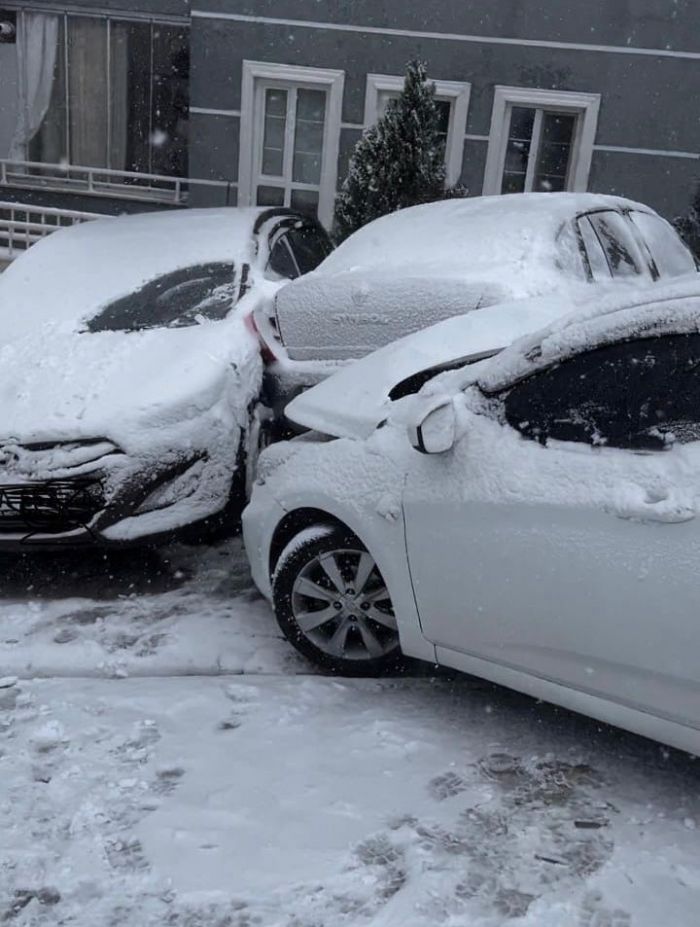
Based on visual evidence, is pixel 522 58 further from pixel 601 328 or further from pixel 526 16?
pixel 601 328

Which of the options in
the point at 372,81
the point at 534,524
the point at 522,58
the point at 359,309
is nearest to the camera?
the point at 534,524

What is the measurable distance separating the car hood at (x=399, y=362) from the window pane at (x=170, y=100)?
32.7ft

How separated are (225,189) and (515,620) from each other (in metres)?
10.4

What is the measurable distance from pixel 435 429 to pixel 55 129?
1198 cm

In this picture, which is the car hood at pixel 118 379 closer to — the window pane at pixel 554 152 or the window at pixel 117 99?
the window pane at pixel 554 152

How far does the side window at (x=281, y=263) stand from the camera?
5.92 meters

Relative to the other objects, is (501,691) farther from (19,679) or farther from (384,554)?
(19,679)

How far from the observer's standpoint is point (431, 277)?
5254mm

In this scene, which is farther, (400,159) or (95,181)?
(95,181)

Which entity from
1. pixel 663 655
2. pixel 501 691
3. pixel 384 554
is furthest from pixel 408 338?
pixel 663 655

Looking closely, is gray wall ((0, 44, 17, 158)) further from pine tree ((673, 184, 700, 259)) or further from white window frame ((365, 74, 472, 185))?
pine tree ((673, 184, 700, 259))

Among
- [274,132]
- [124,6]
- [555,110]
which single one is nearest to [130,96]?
[124,6]

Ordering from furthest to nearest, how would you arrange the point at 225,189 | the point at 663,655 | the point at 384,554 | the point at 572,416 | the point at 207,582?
the point at 225,189
the point at 207,582
the point at 384,554
the point at 572,416
the point at 663,655

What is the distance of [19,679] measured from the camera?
152 inches
